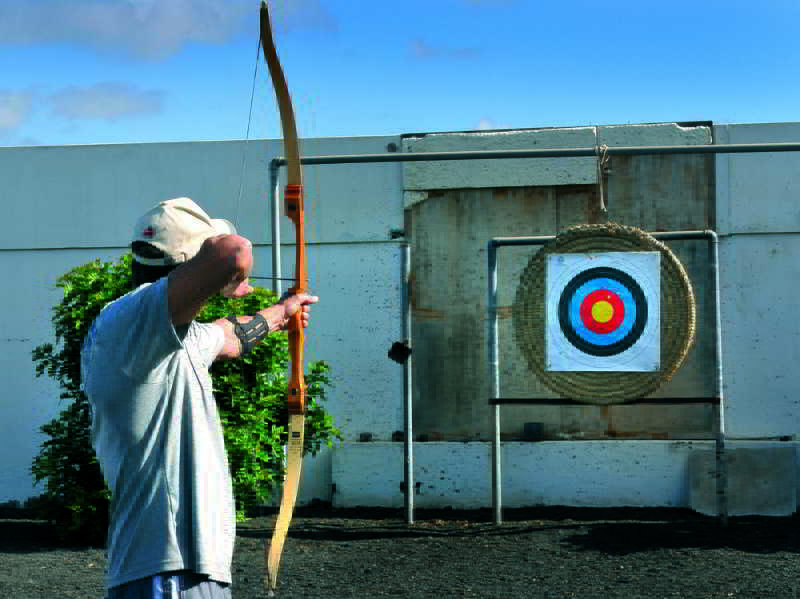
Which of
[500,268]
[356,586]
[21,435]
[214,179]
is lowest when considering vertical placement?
[356,586]

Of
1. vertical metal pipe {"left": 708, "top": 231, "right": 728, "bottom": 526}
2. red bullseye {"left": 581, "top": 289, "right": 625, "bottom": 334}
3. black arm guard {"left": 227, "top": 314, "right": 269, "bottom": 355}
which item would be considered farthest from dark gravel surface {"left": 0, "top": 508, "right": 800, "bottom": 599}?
black arm guard {"left": 227, "top": 314, "right": 269, "bottom": 355}

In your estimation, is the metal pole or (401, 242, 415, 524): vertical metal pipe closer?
the metal pole

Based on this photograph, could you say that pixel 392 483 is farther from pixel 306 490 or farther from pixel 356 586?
pixel 356 586

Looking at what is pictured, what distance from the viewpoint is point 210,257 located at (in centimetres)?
198

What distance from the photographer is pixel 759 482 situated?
21.4 ft

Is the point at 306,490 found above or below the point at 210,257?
below

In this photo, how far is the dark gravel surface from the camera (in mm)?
4734

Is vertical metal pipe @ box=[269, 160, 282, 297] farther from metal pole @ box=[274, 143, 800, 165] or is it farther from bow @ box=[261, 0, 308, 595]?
bow @ box=[261, 0, 308, 595]

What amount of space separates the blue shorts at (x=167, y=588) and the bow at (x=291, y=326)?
0.85m

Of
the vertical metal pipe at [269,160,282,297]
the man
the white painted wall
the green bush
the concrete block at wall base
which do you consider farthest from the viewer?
the white painted wall

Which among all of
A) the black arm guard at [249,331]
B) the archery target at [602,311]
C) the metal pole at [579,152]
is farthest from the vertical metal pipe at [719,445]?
the black arm guard at [249,331]

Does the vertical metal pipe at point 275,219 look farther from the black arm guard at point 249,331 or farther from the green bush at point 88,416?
the black arm guard at point 249,331

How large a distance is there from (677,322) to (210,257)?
15.3 feet

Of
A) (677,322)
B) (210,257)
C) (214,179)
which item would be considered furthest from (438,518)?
(210,257)
